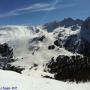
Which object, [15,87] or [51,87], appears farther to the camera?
[51,87]

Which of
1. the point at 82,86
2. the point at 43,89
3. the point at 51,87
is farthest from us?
the point at 82,86

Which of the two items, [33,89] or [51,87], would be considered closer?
[33,89]

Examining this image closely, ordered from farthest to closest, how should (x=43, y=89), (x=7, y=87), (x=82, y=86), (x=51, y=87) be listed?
(x=82, y=86)
(x=51, y=87)
(x=43, y=89)
(x=7, y=87)

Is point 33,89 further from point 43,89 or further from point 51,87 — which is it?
point 51,87

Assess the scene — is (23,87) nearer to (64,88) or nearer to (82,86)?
(64,88)

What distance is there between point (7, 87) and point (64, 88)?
7890mm

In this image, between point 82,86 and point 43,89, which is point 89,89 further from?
point 43,89

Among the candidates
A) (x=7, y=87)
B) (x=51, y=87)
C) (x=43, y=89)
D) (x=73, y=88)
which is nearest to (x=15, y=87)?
(x=7, y=87)

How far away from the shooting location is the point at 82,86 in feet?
108

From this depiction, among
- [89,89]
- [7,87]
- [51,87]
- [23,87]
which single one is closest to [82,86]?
[89,89]

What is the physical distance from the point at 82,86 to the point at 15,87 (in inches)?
413

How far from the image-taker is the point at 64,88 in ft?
100

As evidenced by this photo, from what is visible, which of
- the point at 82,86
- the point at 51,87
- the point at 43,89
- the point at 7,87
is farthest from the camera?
the point at 82,86

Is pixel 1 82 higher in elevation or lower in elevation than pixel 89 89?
higher
